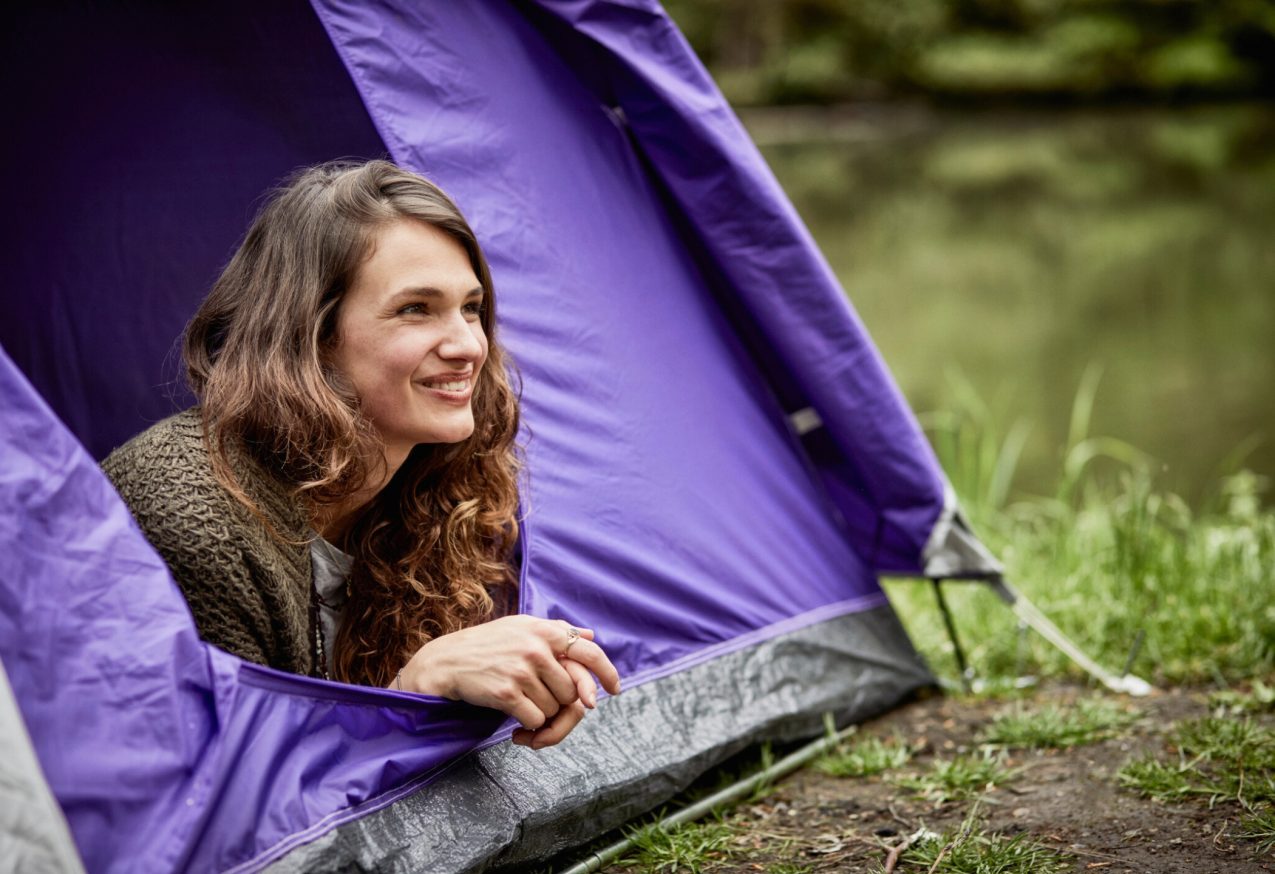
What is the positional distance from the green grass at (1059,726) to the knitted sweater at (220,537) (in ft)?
4.34

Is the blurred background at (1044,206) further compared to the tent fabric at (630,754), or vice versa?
the blurred background at (1044,206)

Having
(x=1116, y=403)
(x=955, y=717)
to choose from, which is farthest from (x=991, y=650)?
(x=1116, y=403)

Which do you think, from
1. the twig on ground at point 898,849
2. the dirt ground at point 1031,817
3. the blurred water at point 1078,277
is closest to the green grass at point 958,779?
the dirt ground at point 1031,817

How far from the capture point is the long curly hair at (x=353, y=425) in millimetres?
1709

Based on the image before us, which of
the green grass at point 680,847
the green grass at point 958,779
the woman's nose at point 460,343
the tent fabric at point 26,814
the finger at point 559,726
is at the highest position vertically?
the woman's nose at point 460,343

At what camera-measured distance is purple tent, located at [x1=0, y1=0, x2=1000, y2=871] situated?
1941mm

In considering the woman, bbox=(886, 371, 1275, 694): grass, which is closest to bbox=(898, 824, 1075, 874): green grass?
the woman

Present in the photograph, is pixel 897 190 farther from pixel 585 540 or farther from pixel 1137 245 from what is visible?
pixel 585 540

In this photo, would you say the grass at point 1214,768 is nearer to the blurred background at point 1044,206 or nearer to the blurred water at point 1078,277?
the blurred water at point 1078,277

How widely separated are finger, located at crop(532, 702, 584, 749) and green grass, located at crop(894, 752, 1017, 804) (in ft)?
2.51

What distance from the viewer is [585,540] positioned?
6.90 feet

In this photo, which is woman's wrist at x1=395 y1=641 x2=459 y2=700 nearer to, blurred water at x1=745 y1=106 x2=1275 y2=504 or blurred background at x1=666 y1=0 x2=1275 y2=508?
blurred water at x1=745 y1=106 x2=1275 y2=504

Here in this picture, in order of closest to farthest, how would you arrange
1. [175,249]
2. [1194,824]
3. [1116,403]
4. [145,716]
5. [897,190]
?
1. [145,716]
2. [1194,824]
3. [175,249]
4. [1116,403]
5. [897,190]

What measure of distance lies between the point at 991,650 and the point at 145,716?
1918mm
